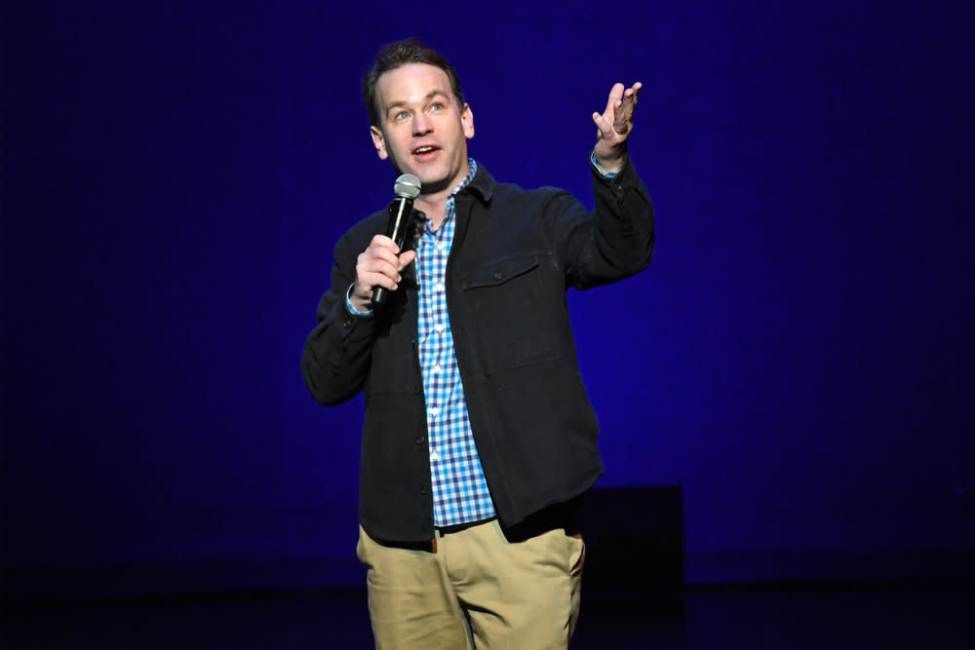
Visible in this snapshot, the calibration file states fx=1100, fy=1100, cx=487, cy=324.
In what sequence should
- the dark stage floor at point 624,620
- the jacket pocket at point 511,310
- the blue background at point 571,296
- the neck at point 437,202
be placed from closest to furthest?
the jacket pocket at point 511,310
the neck at point 437,202
the dark stage floor at point 624,620
the blue background at point 571,296

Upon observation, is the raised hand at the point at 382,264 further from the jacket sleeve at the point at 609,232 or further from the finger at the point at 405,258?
the jacket sleeve at the point at 609,232

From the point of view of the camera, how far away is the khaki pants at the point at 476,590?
148 cm

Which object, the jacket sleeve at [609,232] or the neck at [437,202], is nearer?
the jacket sleeve at [609,232]

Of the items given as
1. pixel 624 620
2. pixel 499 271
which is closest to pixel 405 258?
pixel 499 271

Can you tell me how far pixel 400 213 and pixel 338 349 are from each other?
219 millimetres

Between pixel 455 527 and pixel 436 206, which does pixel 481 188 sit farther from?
pixel 455 527

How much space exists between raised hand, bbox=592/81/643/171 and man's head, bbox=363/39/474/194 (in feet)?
0.84

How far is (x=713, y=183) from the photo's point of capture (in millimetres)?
3646

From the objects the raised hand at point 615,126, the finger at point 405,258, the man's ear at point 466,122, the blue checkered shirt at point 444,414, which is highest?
the man's ear at point 466,122

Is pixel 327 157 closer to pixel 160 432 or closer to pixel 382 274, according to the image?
pixel 160 432

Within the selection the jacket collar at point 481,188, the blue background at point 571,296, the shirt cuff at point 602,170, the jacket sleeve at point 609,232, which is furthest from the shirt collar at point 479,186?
the blue background at point 571,296

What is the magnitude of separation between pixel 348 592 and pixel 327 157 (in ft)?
4.99

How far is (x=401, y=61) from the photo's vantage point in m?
1.65

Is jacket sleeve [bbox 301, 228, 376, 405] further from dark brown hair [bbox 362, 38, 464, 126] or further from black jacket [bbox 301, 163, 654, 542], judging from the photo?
dark brown hair [bbox 362, 38, 464, 126]
